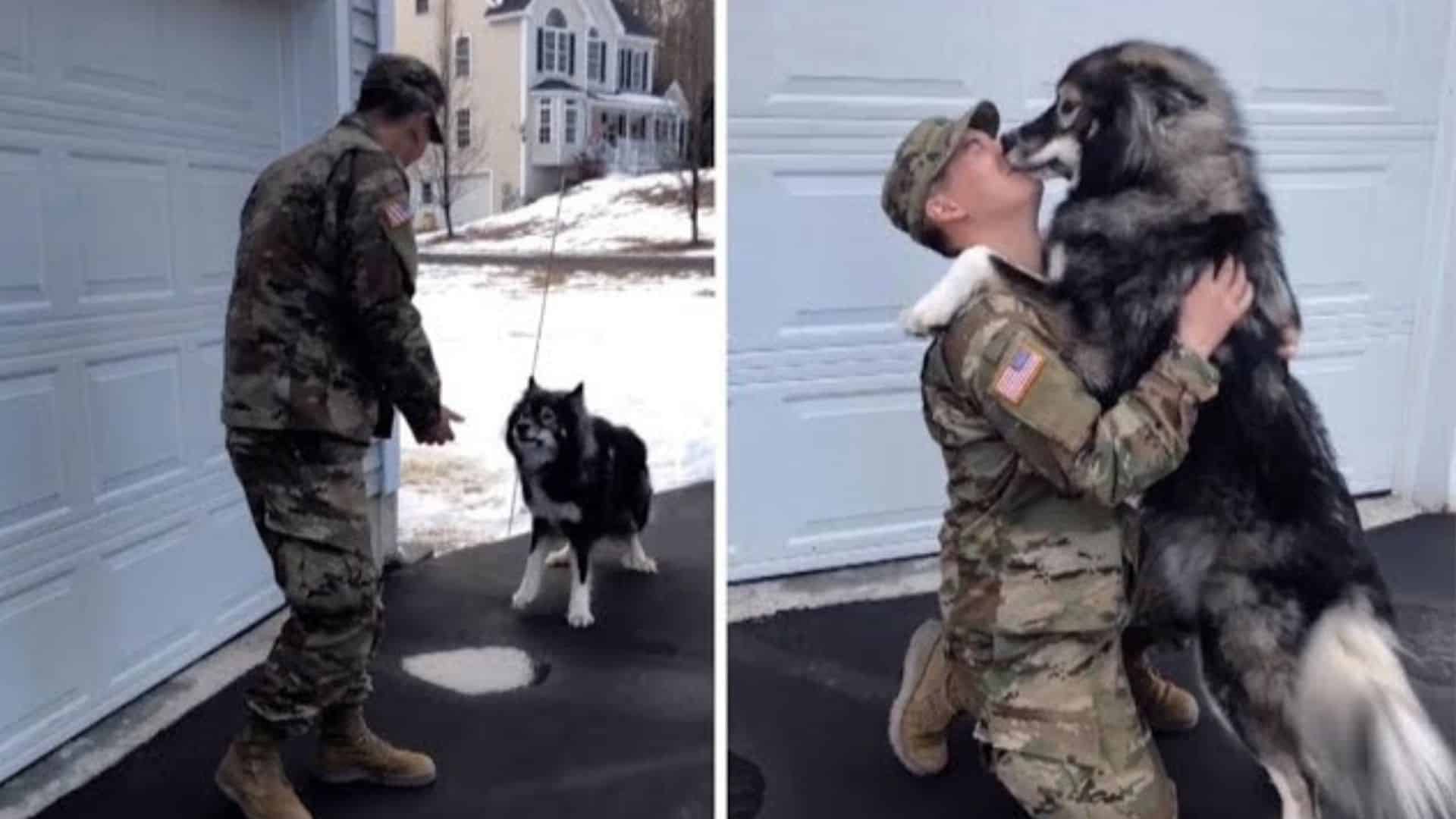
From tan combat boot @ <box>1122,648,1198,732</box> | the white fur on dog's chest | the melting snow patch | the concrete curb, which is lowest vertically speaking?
the melting snow patch

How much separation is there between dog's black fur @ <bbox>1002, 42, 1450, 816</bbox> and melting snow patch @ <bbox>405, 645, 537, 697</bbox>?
Result: 2.57ft

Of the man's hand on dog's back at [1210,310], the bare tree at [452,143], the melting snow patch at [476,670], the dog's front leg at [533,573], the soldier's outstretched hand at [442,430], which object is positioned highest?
the bare tree at [452,143]

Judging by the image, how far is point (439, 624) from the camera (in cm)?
150

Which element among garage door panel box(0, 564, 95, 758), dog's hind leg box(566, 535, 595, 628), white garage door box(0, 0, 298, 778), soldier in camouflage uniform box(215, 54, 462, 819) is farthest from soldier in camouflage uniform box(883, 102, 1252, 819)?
garage door panel box(0, 564, 95, 758)

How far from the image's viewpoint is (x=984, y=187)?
1.26m

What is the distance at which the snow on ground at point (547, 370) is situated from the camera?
144 centimetres

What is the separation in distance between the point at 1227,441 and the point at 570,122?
0.86 meters

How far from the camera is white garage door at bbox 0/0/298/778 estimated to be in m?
1.30

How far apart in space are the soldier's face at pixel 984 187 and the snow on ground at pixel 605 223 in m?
0.30

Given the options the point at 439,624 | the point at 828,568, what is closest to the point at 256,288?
the point at 439,624

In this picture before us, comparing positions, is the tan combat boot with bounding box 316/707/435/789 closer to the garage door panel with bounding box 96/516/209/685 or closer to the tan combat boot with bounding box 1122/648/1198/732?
the garage door panel with bounding box 96/516/209/685

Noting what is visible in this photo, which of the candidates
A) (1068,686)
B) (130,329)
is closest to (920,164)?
(1068,686)

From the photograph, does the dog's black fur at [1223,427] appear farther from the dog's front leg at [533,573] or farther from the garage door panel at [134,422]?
the garage door panel at [134,422]

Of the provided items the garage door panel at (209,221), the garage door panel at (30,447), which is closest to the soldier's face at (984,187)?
the garage door panel at (209,221)
